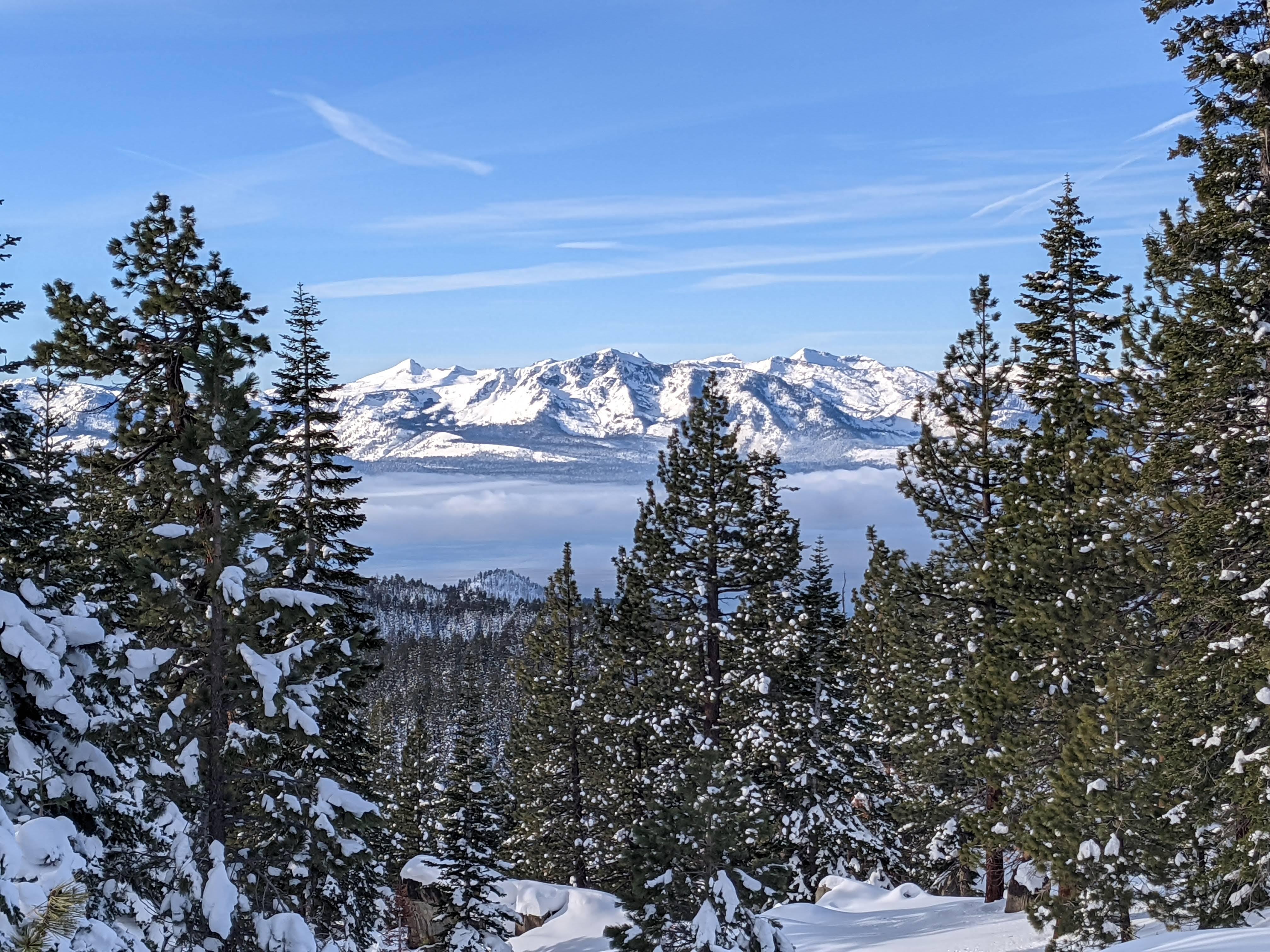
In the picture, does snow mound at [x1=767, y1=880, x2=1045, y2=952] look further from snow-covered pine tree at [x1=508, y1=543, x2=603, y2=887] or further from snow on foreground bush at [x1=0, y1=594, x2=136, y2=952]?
snow on foreground bush at [x1=0, y1=594, x2=136, y2=952]

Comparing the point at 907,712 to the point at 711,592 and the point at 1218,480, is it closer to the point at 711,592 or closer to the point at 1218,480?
the point at 711,592

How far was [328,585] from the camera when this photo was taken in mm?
19172

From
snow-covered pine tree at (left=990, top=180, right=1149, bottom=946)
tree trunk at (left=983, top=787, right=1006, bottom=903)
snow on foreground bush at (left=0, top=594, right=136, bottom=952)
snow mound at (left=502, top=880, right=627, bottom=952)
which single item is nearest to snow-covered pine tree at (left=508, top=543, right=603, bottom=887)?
snow mound at (left=502, top=880, right=627, bottom=952)

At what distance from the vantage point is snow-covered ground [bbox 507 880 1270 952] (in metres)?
10.5

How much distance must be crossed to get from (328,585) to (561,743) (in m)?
19.4

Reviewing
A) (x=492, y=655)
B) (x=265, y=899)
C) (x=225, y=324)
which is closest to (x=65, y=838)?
(x=265, y=899)

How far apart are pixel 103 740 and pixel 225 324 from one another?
712 centimetres

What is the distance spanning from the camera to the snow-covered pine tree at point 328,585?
1373 cm

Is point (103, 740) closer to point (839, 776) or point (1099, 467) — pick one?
point (1099, 467)

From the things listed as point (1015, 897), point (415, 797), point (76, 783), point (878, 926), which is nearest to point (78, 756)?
point (76, 783)

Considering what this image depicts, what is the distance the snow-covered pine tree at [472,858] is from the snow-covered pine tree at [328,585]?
5.74 ft

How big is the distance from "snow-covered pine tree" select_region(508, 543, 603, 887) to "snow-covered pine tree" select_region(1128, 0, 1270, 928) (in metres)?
24.0

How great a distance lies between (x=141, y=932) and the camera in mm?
8367

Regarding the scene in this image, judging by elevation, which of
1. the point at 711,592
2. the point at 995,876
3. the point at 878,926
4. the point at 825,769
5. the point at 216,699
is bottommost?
the point at 878,926
